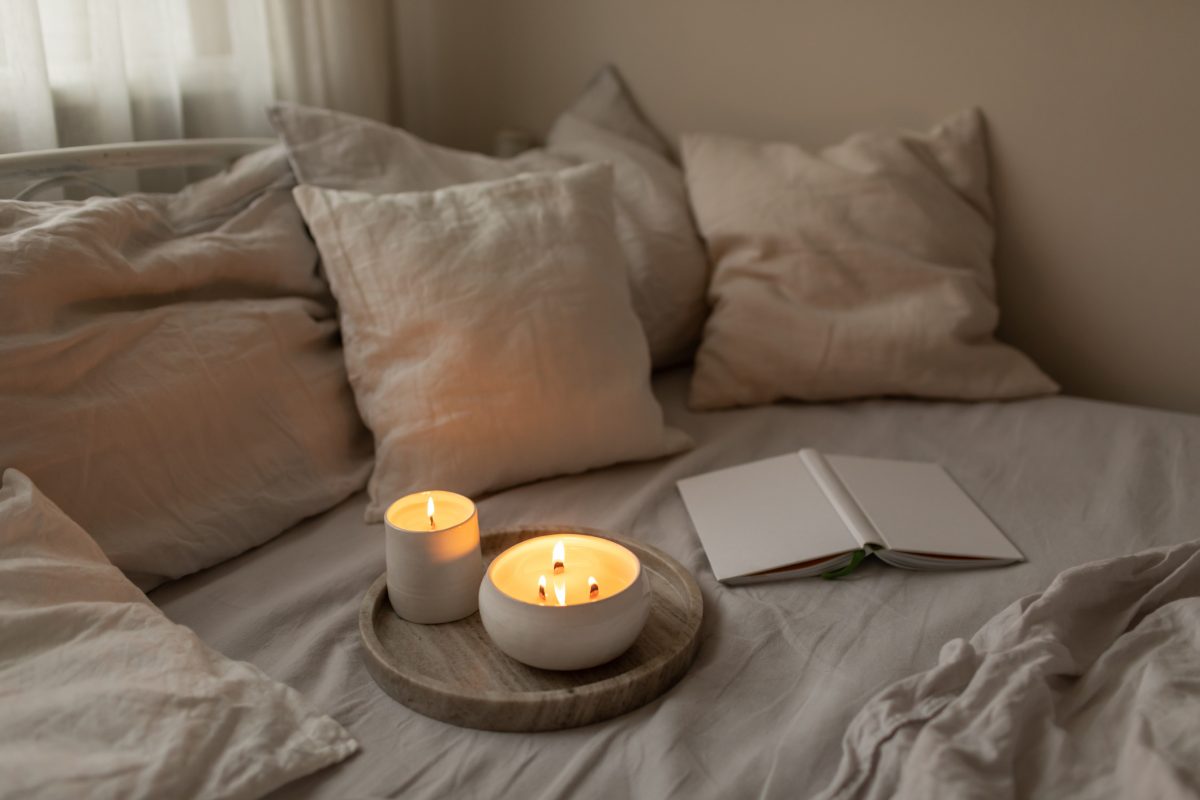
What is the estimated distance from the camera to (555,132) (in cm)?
186

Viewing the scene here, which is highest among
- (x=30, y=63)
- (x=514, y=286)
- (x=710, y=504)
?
(x=30, y=63)

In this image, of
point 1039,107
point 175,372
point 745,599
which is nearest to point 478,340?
point 175,372

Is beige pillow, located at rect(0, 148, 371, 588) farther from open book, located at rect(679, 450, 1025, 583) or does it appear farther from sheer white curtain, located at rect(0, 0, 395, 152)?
open book, located at rect(679, 450, 1025, 583)

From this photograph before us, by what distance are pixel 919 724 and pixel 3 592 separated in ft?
2.33

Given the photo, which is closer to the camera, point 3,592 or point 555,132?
point 3,592

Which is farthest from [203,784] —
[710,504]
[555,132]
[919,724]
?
[555,132]

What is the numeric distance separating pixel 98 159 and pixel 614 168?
2.46ft

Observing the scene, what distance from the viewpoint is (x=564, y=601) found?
0.88m

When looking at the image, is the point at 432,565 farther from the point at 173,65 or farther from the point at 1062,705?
the point at 173,65

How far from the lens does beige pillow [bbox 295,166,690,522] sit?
1204 millimetres

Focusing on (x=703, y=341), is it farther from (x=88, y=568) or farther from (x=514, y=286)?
(x=88, y=568)

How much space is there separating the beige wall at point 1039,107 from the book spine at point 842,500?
2.29 feet

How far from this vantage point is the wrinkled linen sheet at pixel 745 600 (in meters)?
0.77

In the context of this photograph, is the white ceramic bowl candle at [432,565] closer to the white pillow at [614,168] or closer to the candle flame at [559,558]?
the candle flame at [559,558]
